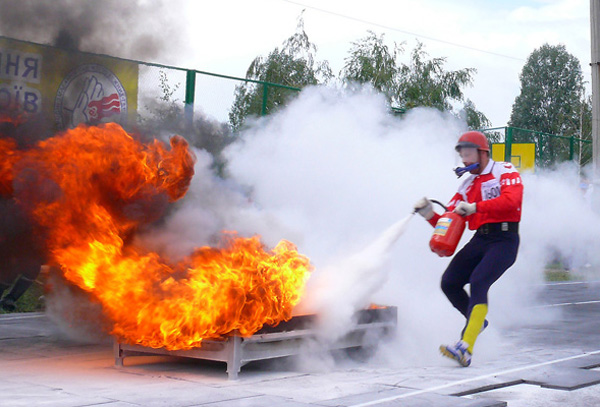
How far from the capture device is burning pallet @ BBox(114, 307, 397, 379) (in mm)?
6227

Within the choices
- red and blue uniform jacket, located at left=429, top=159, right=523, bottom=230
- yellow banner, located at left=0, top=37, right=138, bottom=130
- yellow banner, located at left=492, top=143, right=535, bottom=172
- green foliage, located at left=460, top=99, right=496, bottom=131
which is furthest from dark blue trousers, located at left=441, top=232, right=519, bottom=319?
green foliage, located at left=460, top=99, right=496, bottom=131

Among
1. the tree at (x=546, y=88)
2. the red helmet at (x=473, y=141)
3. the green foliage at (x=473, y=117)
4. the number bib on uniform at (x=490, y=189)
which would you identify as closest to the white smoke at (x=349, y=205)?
the number bib on uniform at (x=490, y=189)

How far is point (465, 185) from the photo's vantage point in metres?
7.43

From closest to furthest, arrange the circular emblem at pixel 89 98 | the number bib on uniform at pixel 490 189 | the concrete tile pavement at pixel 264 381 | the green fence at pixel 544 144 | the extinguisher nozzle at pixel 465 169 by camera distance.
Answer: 1. the concrete tile pavement at pixel 264 381
2. the number bib on uniform at pixel 490 189
3. the extinguisher nozzle at pixel 465 169
4. the circular emblem at pixel 89 98
5. the green fence at pixel 544 144

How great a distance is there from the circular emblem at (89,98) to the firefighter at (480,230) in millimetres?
3248

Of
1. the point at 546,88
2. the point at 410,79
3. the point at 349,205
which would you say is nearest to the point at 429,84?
the point at 410,79

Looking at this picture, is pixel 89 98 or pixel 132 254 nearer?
pixel 132 254

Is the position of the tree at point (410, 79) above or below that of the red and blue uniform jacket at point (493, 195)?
above

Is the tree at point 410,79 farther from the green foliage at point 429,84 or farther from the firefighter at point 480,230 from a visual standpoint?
the firefighter at point 480,230

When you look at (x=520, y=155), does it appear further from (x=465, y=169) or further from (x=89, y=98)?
(x=89, y=98)

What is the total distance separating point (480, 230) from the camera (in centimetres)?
721

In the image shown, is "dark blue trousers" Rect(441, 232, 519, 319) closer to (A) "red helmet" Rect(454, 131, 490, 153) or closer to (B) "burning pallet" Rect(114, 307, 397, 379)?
(B) "burning pallet" Rect(114, 307, 397, 379)

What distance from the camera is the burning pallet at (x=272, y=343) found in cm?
623

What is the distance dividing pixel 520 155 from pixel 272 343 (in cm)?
1405
